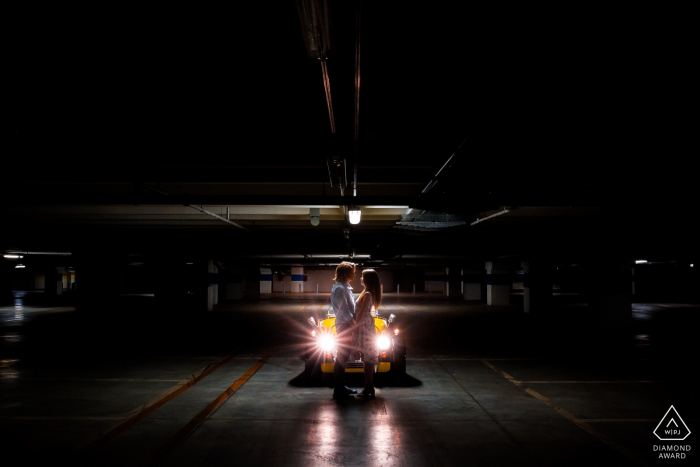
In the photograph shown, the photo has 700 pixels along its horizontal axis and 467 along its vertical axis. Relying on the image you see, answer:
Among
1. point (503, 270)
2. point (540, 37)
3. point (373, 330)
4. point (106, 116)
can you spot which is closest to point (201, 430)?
point (373, 330)

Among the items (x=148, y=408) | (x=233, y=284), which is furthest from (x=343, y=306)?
(x=233, y=284)

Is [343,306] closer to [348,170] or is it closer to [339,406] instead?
[339,406]

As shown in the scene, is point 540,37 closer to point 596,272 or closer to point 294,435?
point 294,435

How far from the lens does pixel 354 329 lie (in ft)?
23.0

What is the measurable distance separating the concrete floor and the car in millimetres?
341

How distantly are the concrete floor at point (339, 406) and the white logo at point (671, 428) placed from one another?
0.10m

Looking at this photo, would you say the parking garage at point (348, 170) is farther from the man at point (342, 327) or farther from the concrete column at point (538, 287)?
the concrete column at point (538, 287)

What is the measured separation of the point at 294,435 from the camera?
5.43m

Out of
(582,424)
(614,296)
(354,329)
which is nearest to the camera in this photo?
(582,424)

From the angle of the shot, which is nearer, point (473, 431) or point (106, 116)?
point (473, 431)

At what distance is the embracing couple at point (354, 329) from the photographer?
6965 mm

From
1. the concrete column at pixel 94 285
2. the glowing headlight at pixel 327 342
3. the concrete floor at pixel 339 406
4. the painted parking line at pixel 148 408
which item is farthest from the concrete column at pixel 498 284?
the glowing headlight at pixel 327 342

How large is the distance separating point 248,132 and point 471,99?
340cm

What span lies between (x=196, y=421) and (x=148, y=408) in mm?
1001
